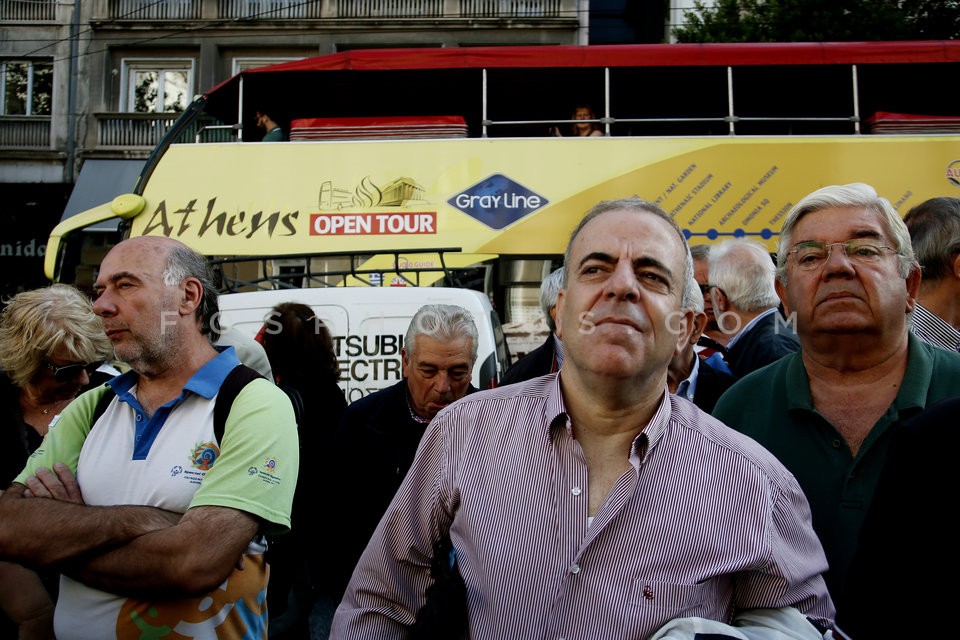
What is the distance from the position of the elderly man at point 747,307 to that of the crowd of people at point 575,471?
485 mm

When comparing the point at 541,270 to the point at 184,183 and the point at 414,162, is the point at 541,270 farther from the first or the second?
the point at 184,183

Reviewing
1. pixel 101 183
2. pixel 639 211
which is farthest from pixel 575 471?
pixel 101 183

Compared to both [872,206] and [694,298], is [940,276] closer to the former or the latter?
[872,206]

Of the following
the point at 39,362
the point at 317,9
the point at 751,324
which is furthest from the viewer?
the point at 317,9

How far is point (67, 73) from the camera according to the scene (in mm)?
20125

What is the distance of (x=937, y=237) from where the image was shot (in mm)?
2654

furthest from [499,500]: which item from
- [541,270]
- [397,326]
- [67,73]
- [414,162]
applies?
[67,73]

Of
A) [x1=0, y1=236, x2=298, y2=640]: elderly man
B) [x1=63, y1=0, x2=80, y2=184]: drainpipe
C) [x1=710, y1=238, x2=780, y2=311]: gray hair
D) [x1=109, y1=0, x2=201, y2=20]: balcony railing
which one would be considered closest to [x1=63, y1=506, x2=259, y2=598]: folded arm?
[x1=0, y1=236, x2=298, y2=640]: elderly man

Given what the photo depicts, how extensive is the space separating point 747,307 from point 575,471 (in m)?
2.33

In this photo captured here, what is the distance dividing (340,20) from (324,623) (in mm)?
18071

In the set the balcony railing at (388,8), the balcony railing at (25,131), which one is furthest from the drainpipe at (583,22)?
Answer: the balcony railing at (25,131)

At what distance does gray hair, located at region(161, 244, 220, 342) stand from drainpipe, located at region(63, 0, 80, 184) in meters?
19.4

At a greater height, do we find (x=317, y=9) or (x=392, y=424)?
(x=317, y=9)

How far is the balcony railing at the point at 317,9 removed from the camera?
19891 millimetres
